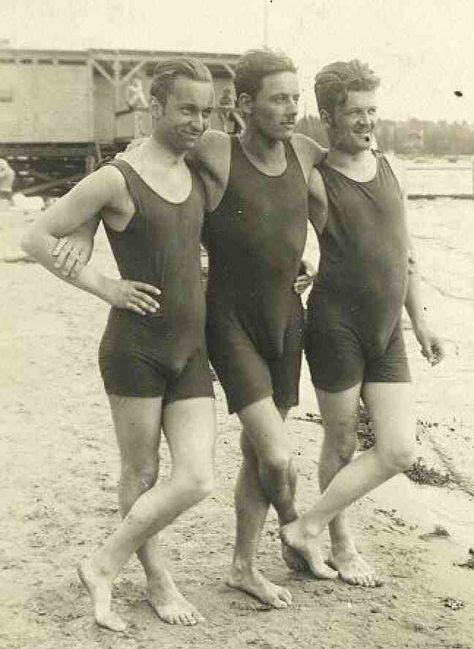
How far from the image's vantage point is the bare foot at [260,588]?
3842mm

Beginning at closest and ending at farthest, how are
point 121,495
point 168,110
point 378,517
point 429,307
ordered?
1. point 168,110
2. point 121,495
3. point 378,517
4. point 429,307

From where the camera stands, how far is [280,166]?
12.0 ft

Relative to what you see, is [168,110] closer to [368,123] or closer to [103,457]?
[368,123]

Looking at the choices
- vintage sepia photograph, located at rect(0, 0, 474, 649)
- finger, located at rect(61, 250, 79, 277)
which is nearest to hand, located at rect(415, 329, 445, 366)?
vintage sepia photograph, located at rect(0, 0, 474, 649)

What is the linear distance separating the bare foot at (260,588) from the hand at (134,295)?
119 centimetres

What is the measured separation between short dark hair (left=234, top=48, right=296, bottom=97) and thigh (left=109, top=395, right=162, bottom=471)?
3.75 ft

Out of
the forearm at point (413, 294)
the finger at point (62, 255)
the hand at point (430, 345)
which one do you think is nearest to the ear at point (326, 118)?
the forearm at point (413, 294)

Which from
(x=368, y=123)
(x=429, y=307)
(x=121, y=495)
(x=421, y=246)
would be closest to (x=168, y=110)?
(x=368, y=123)

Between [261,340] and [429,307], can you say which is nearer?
[261,340]

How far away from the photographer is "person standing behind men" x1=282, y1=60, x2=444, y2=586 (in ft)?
12.3

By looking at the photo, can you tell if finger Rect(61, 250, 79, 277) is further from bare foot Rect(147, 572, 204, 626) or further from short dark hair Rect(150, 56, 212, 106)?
bare foot Rect(147, 572, 204, 626)

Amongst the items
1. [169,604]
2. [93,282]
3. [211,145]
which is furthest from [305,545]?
[211,145]

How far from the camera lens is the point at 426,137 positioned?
3922 centimetres

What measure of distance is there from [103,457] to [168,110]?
292 cm
